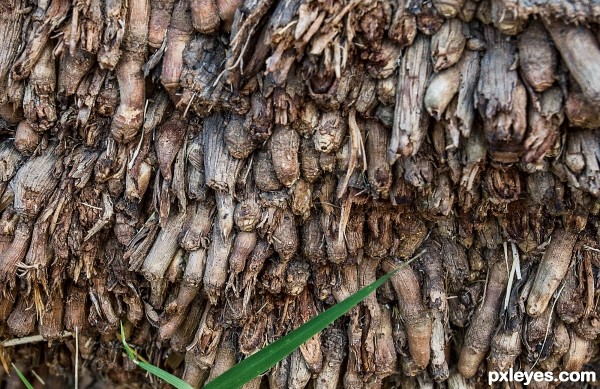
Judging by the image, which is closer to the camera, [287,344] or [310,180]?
[287,344]

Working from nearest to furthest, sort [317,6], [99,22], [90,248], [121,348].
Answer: [317,6] → [99,22] → [90,248] → [121,348]

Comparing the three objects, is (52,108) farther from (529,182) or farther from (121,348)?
(529,182)

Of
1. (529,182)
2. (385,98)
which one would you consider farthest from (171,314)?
(529,182)

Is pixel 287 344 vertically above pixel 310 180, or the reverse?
pixel 310 180
